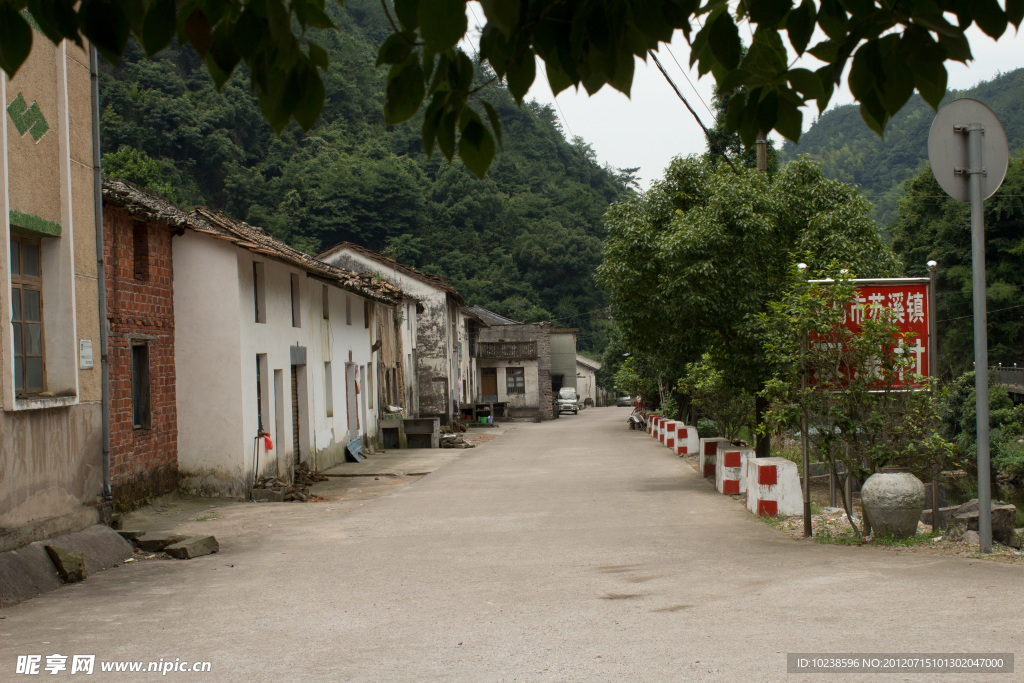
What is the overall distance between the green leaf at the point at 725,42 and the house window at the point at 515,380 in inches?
1960

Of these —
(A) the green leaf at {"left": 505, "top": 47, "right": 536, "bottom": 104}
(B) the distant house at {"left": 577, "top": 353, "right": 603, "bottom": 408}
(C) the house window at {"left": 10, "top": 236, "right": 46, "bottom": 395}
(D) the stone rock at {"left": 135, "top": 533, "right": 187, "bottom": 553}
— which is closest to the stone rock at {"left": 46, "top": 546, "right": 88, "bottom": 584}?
(D) the stone rock at {"left": 135, "top": 533, "right": 187, "bottom": 553}

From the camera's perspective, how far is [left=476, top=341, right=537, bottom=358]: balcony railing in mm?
51875

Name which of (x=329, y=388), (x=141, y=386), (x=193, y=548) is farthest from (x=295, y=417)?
(x=193, y=548)

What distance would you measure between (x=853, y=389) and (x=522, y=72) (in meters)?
6.79

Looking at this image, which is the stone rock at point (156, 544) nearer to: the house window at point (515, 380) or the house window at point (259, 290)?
the house window at point (259, 290)

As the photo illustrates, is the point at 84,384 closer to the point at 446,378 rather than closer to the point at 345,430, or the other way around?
the point at 345,430

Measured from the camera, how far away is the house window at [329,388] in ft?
66.3

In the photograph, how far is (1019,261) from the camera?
34.0 meters

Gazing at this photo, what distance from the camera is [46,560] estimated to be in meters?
7.59

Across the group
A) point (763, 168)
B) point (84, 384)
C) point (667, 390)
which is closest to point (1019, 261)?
point (667, 390)

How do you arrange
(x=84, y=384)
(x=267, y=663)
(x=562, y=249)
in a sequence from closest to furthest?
(x=267, y=663) < (x=84, y=384) < (x=562, y=249)

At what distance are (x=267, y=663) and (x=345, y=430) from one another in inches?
662

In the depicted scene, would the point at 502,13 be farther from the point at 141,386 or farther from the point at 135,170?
the point at 135,170

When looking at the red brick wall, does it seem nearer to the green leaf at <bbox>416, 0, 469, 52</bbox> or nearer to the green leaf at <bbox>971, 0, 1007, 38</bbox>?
the green leaf at <bbox>416, 0, 469, 52</bbox>
